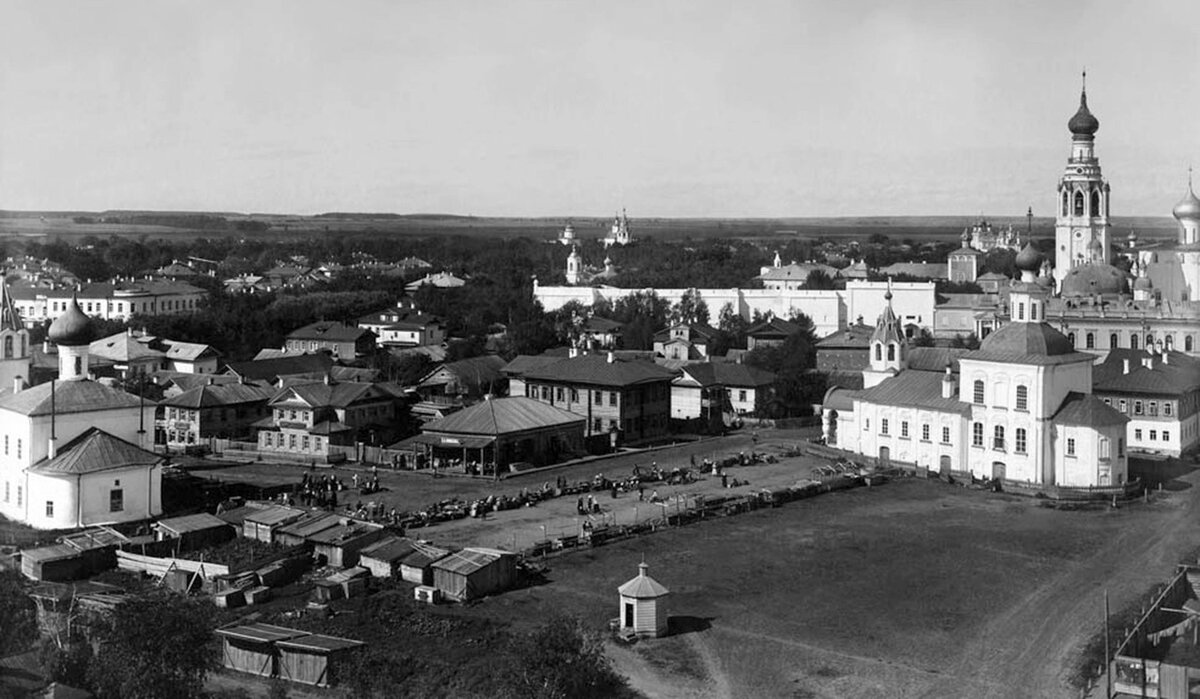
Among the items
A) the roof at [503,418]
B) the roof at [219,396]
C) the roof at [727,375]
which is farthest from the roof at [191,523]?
the roof at [727,375]

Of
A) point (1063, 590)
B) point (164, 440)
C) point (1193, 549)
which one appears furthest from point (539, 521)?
point (164, 440)

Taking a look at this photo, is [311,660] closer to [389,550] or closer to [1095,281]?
[389,550]

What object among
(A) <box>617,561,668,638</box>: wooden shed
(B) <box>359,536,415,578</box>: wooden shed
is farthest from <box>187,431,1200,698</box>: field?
(B) <box>359,536,415,578</box>: wooden shed

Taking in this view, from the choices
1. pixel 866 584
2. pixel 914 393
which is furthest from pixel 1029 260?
pixel 866 584

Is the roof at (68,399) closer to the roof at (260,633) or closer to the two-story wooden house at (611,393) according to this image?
the roof at (260,633)

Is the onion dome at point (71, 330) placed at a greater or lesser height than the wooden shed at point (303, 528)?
greater
